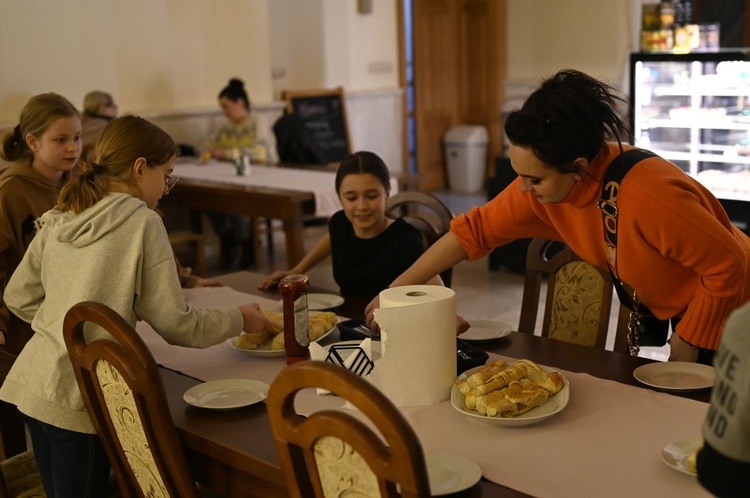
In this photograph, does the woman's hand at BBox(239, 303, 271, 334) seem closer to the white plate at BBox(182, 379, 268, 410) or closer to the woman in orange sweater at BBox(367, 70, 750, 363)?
the white plate at BBox(182, 379, 268, 410)

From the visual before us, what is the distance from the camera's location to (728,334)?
0.98 metres

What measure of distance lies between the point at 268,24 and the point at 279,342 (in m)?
5.63

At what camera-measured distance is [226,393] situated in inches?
78.4

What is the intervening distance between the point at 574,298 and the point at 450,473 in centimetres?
119

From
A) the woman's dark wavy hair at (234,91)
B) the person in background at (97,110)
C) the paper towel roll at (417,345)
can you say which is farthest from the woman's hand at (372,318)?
the woman's dark wavy hair at (234,91)

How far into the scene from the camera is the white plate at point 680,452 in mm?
1521

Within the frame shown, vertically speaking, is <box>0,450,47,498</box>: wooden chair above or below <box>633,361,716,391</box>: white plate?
below

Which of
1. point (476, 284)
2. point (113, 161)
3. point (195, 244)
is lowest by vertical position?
point (476, 284)

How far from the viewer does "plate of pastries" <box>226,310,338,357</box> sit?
7.32 feet

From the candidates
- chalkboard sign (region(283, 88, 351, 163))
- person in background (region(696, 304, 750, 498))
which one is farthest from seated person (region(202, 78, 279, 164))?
person in background (region(696, 304, 750, 498))

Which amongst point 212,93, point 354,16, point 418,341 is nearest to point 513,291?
point 212,93

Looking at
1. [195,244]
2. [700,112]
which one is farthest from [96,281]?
[700,112]

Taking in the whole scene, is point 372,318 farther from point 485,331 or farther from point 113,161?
point 113,161

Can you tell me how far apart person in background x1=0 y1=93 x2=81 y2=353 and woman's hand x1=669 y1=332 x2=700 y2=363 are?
76.7 inches
